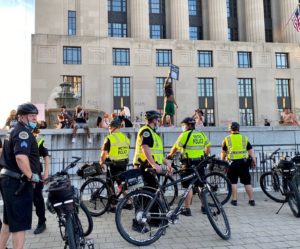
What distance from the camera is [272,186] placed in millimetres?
8703

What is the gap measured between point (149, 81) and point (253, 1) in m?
19.7

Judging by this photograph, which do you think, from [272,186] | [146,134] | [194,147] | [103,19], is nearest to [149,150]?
[146,134]

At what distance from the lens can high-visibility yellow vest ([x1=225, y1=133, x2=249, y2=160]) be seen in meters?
8.50

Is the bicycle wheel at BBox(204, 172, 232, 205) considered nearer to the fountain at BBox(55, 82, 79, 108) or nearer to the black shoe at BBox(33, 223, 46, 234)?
the black shoe at BBox(33, 223, 46, 234)

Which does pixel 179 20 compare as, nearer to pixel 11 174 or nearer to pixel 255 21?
pixel 255 21

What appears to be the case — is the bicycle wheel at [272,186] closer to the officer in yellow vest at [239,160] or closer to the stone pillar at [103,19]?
the officer in yellow vest at [239,160]

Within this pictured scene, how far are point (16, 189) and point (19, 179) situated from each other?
0.42 feet

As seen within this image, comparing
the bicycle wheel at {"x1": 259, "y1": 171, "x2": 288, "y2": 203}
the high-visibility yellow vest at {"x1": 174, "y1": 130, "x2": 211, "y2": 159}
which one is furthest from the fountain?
the bicycle wheel at {"x1": 259, "y1": 171, "x2": 288, "y2": 203}

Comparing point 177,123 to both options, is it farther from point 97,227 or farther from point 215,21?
point 97,227

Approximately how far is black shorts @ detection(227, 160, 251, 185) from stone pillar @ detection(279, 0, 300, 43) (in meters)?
44.5

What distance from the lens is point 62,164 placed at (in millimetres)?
10523

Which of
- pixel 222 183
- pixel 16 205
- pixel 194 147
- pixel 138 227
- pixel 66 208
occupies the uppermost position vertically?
pixel 194 147

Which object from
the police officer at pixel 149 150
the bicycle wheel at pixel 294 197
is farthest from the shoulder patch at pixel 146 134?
the bicycle wheel at pixel 294 197

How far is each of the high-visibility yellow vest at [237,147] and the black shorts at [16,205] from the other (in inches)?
220
